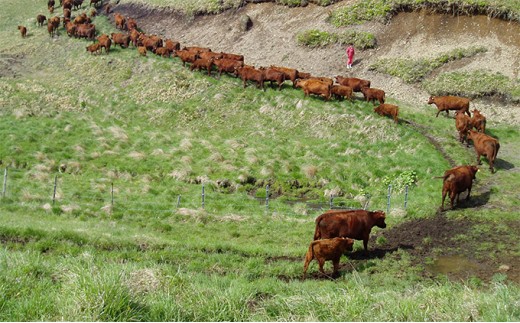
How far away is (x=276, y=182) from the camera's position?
22.5 metres

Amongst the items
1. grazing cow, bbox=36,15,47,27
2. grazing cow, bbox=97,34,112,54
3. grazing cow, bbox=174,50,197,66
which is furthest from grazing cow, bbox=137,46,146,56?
grazing cow, bbox=36,15,47,27

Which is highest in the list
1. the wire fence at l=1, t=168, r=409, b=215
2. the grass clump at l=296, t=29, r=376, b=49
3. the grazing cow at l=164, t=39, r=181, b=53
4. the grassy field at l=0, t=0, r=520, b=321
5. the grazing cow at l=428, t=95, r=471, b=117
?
the grass clump at l=296, t=29, r=376, b=49

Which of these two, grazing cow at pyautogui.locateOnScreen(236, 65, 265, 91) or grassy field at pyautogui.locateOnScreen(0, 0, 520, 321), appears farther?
grazing cow at pyautogui.locateOnScreen(236, 65, 265, 91)

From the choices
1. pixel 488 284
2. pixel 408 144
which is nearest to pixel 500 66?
pixel 408 144

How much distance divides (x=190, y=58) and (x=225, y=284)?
26.3 metres

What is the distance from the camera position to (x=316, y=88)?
2975 cm

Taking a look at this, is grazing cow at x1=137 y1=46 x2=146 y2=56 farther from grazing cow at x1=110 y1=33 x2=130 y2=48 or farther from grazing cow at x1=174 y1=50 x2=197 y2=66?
grazing cow at x1=174 y1=50 x2=197 y2=66

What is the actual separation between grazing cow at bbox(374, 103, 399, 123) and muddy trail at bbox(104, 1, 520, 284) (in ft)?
3.16

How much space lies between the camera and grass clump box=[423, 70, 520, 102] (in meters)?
30.6

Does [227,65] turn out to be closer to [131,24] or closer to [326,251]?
[131,24]

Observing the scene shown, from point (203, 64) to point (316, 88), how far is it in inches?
349

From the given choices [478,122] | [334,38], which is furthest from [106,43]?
[478,122]

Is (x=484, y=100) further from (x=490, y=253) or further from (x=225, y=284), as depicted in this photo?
(x=225, y=284)

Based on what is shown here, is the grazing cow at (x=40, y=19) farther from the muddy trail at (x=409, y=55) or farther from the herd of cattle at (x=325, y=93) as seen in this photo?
the muddy trail at (x=409, y=55)
